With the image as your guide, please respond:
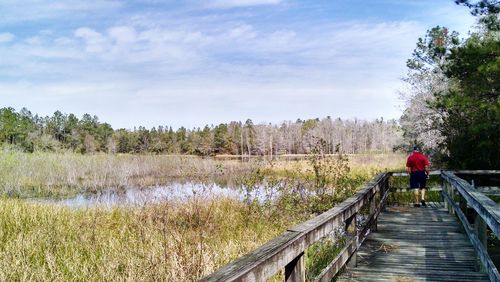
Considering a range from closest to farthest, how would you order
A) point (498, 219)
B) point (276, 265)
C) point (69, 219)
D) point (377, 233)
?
point (276, 265)
point (498, 219)
point (377, 233)
point (69, 219)

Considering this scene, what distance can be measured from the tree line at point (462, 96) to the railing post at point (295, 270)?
41.5ft

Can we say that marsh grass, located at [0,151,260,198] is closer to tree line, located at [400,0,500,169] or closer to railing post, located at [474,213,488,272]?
tree line, located at [400,0,500,169]

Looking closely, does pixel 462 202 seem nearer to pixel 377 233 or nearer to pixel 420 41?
pixel 377 233

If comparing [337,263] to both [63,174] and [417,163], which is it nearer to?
[417,163]

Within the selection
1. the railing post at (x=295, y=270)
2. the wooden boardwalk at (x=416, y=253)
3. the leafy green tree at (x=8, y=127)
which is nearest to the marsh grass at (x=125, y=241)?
the wooden boardwalk at (x=416, y=253)

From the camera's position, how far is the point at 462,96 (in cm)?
1584

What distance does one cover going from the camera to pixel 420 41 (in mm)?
32250

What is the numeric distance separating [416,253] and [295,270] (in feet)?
14.0

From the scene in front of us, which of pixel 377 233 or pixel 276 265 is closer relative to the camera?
pixel 276 265

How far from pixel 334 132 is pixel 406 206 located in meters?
126

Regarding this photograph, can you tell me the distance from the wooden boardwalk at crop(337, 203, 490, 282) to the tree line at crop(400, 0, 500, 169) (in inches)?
265

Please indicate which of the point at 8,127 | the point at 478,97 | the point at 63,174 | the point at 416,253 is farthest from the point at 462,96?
the point at 8,127

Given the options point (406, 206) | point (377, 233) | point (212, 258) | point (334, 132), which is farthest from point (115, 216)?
point (334, 132)

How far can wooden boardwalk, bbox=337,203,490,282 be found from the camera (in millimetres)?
5398
